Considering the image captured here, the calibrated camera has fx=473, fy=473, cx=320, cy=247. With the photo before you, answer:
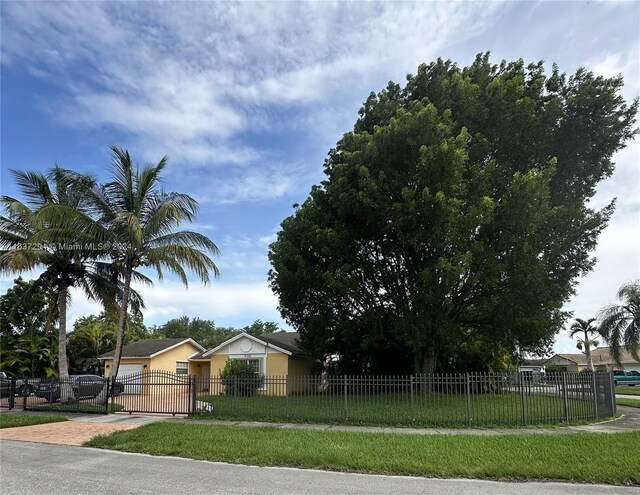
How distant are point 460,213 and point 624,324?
25.9 metres

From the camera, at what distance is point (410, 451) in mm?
9477

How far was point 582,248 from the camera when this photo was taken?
21.3 m

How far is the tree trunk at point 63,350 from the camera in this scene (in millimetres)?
18422

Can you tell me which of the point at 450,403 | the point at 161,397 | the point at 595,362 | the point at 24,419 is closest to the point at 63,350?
the point at 24,419

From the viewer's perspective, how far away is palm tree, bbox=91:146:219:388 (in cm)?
1853

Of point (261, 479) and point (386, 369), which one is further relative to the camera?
point (386, 369)

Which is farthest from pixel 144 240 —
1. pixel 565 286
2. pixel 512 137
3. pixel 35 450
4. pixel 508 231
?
pixel 565 286

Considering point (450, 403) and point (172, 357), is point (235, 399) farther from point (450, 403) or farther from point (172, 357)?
point (172, 357)

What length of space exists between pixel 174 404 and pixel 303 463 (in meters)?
9.95

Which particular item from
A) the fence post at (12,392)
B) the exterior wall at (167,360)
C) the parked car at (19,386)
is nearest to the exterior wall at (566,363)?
the exterior wall at (167,360)

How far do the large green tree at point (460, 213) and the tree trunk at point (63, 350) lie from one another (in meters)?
9.71

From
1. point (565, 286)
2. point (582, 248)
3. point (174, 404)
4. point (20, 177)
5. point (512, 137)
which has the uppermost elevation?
point (512, 137)

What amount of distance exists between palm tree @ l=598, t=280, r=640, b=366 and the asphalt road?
33.2 meters

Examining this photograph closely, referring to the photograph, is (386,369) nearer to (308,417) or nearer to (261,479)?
(308,417)
